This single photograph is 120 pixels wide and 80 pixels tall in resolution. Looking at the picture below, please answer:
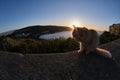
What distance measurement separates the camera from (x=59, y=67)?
5.82 m

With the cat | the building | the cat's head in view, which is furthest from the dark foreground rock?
the building

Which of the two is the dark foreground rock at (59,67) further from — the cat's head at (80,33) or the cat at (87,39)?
the cat's head at (80,33)

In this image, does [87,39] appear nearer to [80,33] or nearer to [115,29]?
[80,33]

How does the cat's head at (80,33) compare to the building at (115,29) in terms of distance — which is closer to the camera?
the cat's head at (80,33)

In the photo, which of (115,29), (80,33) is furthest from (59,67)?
(115,29)

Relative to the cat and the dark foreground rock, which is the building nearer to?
the cat

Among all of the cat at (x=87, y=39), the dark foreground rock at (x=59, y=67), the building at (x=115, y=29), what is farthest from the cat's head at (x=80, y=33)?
the building at (x=115, y=29)

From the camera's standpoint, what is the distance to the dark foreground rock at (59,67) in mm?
5305

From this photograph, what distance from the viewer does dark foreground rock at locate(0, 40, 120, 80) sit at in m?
5.30

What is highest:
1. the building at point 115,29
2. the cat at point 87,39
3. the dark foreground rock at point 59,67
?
the cat at point 87,39

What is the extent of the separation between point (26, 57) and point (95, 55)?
7.14 ft

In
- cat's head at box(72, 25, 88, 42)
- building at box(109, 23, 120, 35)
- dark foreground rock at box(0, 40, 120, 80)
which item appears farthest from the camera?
building at box(109, 23, 120, 35)

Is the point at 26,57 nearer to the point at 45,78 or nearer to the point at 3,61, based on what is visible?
the point at 3,61

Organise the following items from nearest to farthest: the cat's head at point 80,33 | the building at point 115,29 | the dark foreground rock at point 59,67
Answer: the dark foreground rock at point 59,67
the cat's head at point 80,33
the building at point 115,29
